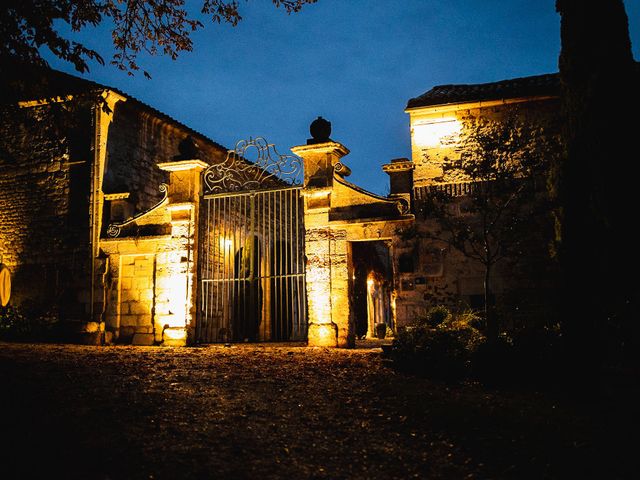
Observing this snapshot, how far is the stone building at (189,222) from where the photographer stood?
9.31 metres

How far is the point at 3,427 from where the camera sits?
11.5ft

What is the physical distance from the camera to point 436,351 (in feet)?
20.8

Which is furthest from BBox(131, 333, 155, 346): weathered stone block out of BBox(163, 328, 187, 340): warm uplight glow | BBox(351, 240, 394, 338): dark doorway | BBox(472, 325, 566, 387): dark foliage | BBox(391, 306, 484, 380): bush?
BBox(351, 240, 394, 338): dark doorway

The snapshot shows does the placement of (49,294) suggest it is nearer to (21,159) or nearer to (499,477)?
(21,159)

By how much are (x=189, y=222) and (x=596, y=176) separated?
293 inches

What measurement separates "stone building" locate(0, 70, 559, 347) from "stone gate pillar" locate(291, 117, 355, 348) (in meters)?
0.02

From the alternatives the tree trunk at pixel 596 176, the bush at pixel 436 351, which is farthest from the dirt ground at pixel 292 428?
the tree trunk at pixel 596 176

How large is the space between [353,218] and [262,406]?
531 centimetres

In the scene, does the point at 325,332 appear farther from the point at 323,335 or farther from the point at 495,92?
the point at 495,92

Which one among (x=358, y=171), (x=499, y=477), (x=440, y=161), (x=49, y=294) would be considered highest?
(x=358, y=171)

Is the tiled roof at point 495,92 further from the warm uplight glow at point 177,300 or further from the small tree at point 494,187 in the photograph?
the warm uplight glow at point 177,300

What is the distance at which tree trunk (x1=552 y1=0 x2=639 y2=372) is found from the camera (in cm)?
514

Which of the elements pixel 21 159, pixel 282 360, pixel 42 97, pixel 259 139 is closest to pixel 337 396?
pixel 282 360

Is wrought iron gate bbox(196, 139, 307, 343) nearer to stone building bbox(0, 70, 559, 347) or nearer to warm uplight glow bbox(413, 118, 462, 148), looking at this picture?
stone building bbox(0, 70, 559, 347)
